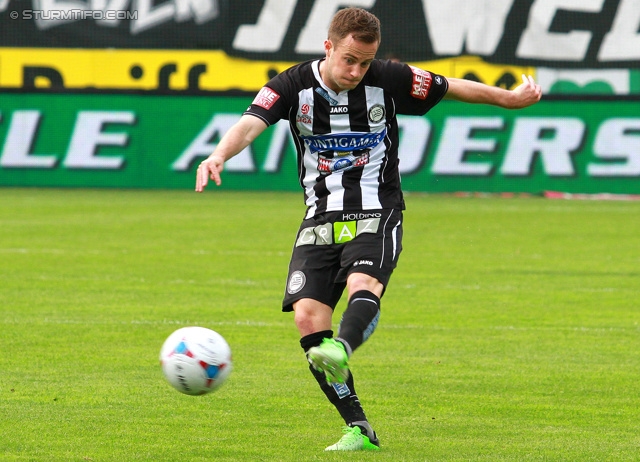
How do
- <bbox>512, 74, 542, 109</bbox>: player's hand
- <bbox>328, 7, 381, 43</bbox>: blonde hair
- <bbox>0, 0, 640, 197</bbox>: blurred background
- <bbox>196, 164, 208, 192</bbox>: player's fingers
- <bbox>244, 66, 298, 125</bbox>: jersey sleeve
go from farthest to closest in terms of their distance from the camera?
<bbox>0, 0, 640, 197</bbox>: blurred background < <bbox>512, 74, 542, 109</bbox>: player's hand < <bbox>244, 66, 298, 125</bbox>: jersey sleeve < <bbox>328, 7, 381, 43</bbox>: blonde hair < <bbox>196, 164, 208, 192</bbox>: player's fingers

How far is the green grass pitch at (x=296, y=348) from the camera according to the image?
20.4ft

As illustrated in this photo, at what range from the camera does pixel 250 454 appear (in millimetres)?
5855

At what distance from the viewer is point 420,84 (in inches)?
243

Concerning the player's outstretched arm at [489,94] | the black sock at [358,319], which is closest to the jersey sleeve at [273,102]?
the player's outstretched arm at [489,94]

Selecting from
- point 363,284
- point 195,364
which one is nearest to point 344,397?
point 363,284

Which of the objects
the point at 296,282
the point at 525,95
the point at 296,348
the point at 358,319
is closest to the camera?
the point at 358,319

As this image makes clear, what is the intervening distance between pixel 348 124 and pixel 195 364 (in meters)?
1.35

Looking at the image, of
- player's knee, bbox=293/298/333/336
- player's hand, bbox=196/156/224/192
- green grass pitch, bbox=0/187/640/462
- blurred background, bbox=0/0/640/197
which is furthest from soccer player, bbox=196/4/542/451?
blurred background, bbox=0/0/640/197

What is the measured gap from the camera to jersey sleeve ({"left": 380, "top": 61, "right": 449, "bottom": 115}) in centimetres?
616

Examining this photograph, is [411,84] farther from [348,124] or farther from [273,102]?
[273,102]

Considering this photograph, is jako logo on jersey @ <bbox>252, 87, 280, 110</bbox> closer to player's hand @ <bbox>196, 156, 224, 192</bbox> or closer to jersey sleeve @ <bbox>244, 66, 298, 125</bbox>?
jersey sleeve @ <bbox>244, 66, 298, 125</bbox>

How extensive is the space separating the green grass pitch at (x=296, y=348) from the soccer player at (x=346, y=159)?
0.69 meters

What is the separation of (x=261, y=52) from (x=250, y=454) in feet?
79.8

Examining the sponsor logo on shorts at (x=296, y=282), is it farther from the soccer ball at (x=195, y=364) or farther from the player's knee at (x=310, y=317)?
the soccer ball at (x=195, y=364)
